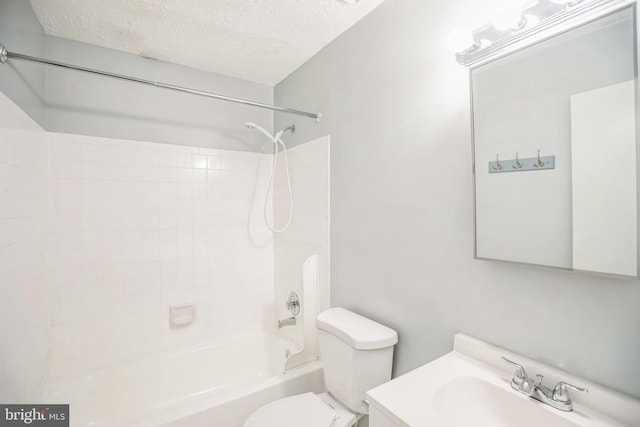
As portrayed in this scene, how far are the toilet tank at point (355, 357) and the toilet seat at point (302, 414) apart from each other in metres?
0.06

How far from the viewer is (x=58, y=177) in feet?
5.74

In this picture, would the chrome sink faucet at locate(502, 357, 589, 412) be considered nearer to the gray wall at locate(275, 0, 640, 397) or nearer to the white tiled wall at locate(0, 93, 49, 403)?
the gray wall at locate(275, 0, 640, 397)

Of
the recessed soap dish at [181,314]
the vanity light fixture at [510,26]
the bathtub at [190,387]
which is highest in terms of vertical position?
the vanity light fixture at [510,26]

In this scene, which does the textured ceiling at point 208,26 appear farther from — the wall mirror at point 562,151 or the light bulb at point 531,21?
the wall mirror at point 562,151

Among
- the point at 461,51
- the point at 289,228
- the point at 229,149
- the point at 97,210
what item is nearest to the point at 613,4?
the point at 461,51

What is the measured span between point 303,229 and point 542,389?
1526mm

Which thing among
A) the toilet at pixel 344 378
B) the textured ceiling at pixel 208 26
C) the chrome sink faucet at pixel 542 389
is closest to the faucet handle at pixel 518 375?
the chrome sink faucet at pixel 542 389

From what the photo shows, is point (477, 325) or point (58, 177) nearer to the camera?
point (477, 325)

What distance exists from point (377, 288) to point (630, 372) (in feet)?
2.98

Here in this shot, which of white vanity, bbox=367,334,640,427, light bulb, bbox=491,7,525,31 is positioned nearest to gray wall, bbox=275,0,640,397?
white vanity, bbox=367,334,640,427

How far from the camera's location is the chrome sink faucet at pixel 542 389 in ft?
2.56

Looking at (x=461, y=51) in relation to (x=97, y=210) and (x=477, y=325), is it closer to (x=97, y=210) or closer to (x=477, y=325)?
(x=477, y=325)

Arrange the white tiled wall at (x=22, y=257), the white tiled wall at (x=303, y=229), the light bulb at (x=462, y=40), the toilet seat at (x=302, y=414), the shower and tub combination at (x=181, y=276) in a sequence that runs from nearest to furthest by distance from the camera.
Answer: the light bulb at (x=462, y=40) → the white tiled wall at (x=22, y=257) → the toilet seat at (x=302, y=414) → the shower and tub combination at (x=181, y=276) → the white tiled wall at (x=303, y=229)

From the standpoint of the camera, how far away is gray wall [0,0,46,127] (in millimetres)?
1219
